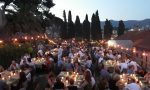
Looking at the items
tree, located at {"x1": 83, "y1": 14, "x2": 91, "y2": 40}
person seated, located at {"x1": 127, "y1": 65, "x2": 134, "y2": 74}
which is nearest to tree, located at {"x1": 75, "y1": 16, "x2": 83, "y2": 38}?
tree, located at {"x1": 83, "y1": 14, "x2": 91, "y2": 40}

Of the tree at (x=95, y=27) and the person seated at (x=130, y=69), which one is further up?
the tree at (x=95, y=27)

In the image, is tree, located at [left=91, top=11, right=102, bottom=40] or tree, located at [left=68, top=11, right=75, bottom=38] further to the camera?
tree, located at [left=68, top=11, right=75, bottom=38]

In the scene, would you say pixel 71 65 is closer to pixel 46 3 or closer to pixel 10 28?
pixel 10 28

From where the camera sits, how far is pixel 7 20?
5597cm

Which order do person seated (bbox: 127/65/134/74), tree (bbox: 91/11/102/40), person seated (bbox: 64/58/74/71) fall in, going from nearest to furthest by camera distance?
person seated (bbox: 127/65/134/74) → person seated (bbox: 64/58/74/71) → tree (bbox: 91/11/102/40)

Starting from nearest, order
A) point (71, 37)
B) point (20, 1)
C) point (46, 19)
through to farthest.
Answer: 1. point (20, 1)
2. point (46, 19)
3. point (71, 37)

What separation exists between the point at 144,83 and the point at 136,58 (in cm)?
1711

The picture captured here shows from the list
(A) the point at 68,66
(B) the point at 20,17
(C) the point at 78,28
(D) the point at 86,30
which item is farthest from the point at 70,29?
(A) the point at 68,66

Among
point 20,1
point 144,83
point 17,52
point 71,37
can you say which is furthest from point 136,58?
point 71,37

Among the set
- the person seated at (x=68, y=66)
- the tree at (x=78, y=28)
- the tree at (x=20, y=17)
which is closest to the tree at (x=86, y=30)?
the tree at (x=78, y=28)

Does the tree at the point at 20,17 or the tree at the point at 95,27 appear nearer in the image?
the tree at the point at 20,17

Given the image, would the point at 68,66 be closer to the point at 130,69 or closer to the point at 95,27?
the point at 130,69

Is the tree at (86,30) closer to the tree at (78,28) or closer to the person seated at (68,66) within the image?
the tree at (78,28)

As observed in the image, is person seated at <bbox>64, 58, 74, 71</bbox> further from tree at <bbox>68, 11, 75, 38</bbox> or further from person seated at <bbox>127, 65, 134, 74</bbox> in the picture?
tree at <bbox>68, 11, 75, 38</bbox>
